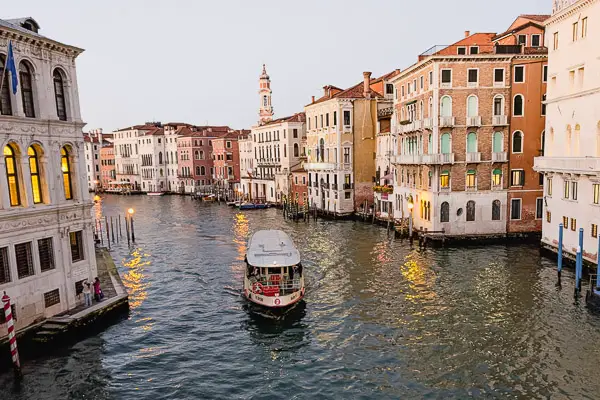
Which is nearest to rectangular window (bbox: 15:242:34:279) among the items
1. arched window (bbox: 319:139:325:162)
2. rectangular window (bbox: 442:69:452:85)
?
rectangular window (bbox: 442:69:452:85)

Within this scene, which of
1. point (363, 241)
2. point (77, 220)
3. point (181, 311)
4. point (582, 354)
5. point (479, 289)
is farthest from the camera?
point (363, 241)

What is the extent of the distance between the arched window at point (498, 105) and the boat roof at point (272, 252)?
17017mm

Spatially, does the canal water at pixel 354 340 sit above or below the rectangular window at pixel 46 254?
below

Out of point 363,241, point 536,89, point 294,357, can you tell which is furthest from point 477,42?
point 294,357

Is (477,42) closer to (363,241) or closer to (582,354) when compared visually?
(363,241)

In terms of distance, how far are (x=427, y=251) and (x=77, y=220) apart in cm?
2045

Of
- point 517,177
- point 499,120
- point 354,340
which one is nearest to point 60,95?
point 354,340

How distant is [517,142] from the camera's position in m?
32.2

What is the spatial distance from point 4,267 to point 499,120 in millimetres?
28406

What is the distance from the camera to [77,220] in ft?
58.7

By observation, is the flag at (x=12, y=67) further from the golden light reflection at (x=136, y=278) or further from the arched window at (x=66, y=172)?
the golden light reflection at (x=136, y=278)

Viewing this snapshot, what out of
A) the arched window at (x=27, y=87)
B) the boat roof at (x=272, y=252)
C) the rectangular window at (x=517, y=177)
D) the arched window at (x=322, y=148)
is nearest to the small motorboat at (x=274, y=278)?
the boat roof at (x=272, y=252)

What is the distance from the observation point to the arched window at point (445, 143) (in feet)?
105

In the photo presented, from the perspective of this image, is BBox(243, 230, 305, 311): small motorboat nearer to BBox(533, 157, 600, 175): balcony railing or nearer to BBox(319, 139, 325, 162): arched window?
BBox(533, 157, 600, 175): balcony railing
